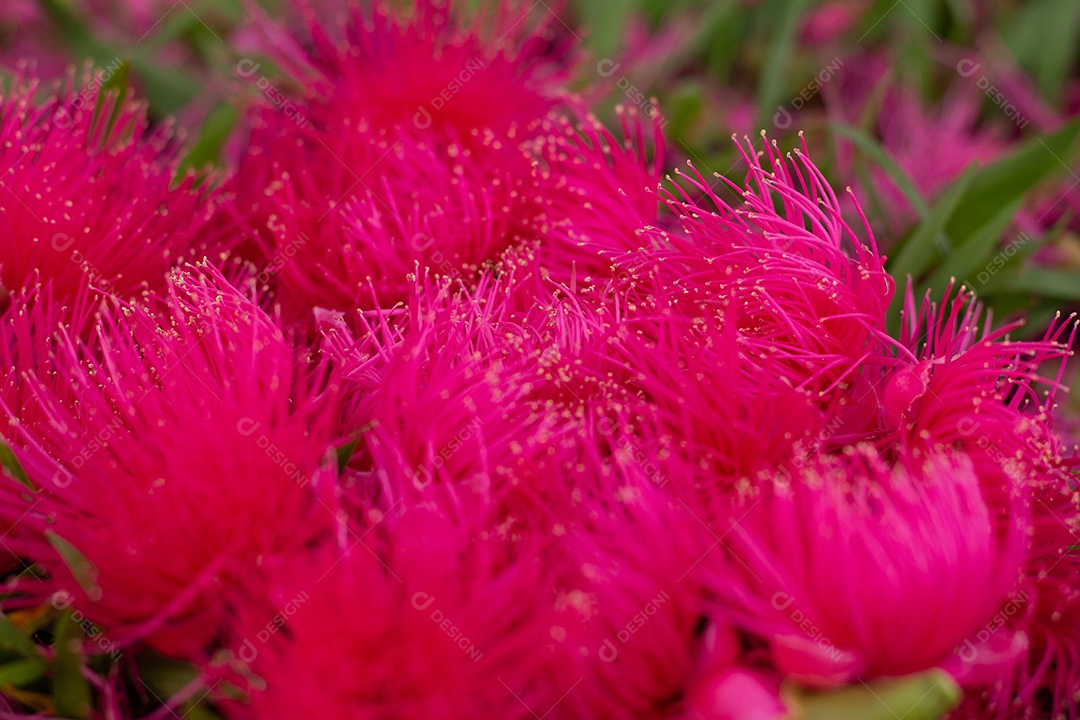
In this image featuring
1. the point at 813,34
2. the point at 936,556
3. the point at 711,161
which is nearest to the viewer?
the point at 936,556

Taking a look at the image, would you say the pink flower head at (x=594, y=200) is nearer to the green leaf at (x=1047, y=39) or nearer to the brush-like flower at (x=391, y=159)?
→ the brush-like flower at (x=391, y=159)

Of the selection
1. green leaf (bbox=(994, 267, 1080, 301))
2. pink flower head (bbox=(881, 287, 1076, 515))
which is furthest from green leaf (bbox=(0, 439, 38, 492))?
green leaf (bbox=(994, 267, 1080, 301))

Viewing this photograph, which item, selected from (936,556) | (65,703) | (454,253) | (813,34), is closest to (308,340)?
(454,253)

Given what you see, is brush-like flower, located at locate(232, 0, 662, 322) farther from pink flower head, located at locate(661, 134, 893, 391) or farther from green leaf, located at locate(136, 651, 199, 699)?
green leaf, located at locate(136, 651, 199, 699)

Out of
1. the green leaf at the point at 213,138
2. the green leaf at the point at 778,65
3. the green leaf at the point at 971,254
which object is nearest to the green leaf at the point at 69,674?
the green leaf at the point at 213,138

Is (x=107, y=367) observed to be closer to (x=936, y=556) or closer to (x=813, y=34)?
(x=936, y=556)

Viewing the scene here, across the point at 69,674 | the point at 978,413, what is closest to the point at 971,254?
the point at 978,413
